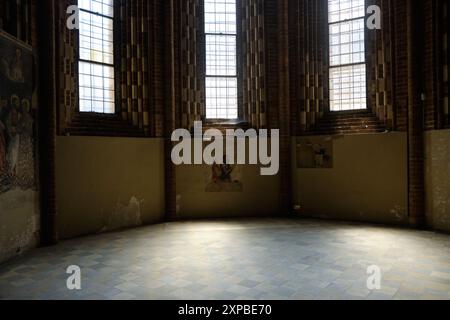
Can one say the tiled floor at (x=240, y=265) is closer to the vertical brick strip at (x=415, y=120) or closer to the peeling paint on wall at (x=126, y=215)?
the peeling paint on wall at (x=126, y=215)

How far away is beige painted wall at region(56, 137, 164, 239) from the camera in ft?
25.2

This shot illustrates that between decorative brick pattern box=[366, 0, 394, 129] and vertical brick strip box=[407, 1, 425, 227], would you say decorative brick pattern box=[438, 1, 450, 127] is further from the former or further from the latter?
decorative brick pattern box=[366, 0, 394, 129]

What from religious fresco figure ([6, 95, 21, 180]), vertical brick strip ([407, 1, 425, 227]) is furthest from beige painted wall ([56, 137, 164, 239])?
vertical brick strip ([407, 1, 425, 227])

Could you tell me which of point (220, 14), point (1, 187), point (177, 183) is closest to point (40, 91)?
point (1, 187)

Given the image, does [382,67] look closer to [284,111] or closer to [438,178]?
[284,111]

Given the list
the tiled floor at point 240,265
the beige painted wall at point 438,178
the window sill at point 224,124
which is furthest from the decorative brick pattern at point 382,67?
the window sill at point 224,124

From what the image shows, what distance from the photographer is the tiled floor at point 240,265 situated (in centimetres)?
452

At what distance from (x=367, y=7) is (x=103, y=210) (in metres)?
8.10

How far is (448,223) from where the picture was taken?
789 cm

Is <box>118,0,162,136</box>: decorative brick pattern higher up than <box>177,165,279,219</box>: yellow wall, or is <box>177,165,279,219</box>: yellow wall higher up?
<box>118,0,162,136</box>: decorative brick pattern

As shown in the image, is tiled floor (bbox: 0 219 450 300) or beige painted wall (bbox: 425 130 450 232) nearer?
tiled floor (bbox: 0 219 450 300)

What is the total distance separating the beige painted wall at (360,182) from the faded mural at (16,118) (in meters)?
6.48

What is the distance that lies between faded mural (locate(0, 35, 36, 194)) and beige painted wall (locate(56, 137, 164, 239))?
85 cm

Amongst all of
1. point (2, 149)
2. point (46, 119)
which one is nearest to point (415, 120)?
point (46, 119)
